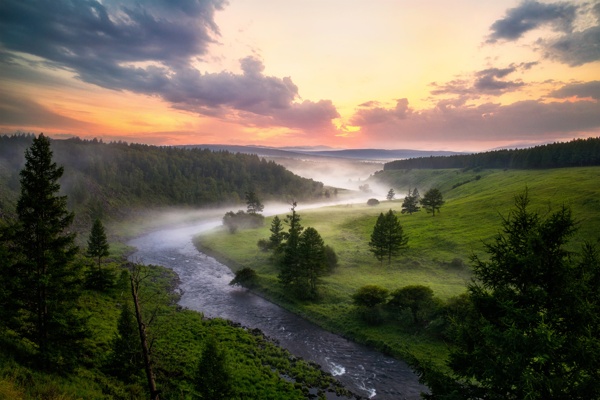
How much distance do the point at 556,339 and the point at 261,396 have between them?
25908 mm

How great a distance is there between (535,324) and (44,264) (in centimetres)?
2921

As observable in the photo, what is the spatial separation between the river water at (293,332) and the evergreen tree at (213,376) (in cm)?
1499

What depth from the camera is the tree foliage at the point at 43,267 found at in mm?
21141

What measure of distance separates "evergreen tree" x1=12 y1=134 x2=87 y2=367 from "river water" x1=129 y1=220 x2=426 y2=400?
9.53 m

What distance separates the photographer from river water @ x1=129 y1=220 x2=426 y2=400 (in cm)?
3253

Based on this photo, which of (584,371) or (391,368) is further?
(391,368)

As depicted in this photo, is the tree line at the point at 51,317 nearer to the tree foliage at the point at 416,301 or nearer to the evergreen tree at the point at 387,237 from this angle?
the tree foliage at the point at 416,301

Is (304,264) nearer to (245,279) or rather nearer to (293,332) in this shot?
(293,332)

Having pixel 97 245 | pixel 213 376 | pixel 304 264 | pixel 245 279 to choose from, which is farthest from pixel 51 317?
pixel 245 279

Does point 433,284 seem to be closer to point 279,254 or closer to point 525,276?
point 279,254

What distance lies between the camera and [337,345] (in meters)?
40.5

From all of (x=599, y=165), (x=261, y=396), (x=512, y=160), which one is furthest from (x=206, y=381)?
(x=512, y=160)

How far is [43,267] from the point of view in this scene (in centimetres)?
2173

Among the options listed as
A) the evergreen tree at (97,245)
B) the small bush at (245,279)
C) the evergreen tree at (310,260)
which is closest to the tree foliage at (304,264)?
the evergreen tree at (310,260)
